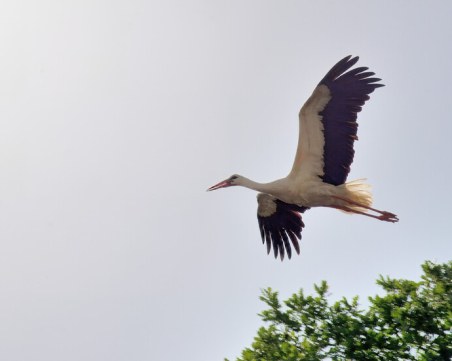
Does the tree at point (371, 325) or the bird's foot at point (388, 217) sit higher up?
the bird's foot at point (388, 217)

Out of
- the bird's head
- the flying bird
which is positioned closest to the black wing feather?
the flying bird

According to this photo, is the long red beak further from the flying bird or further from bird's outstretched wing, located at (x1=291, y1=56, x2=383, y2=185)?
bird's outstretched wing, located at (x1=291, y1=56, x2=383, y2=185)

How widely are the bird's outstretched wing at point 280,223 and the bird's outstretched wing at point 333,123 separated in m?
1.22

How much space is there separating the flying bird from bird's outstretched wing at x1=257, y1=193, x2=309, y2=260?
553mm

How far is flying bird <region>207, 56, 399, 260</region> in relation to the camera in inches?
376

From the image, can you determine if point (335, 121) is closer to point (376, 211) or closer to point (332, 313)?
point (376, 211)

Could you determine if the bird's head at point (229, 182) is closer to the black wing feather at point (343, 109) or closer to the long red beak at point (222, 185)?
the long red beak at point (222, 185)

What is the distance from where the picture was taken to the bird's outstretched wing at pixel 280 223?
37.0 ft

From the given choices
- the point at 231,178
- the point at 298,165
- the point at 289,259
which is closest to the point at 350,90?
the point at 298,165

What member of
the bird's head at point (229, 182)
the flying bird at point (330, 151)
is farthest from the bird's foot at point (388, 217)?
the bird's head at point (229, 182)

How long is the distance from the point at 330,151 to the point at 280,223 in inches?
75.2

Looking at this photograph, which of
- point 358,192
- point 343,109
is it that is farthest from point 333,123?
point 358,192

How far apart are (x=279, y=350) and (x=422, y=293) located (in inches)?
94.5

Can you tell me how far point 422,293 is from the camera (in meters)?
10.2
